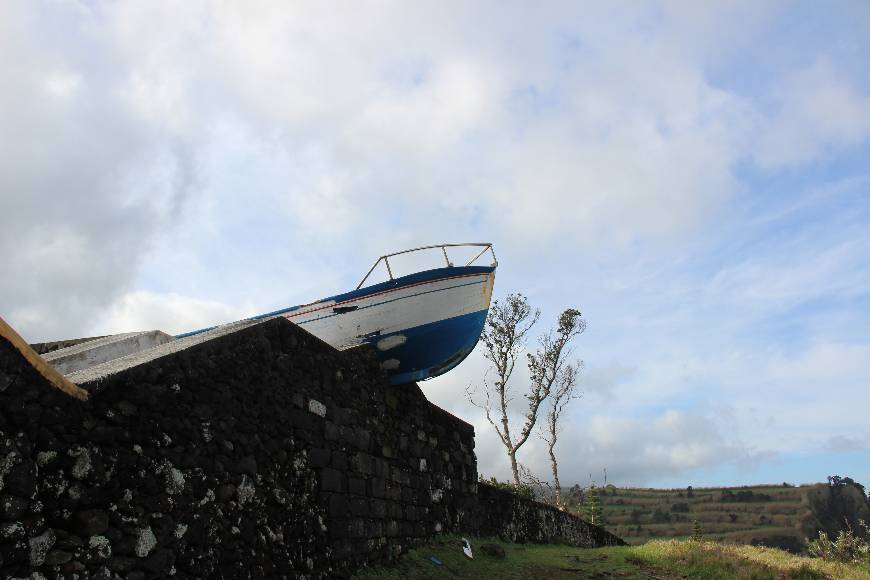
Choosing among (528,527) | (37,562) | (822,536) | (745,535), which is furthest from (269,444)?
(745,535)

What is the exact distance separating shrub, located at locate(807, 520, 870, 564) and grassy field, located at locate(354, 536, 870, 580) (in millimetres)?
1065

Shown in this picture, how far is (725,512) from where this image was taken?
5988 cm

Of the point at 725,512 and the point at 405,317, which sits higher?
the point at 405,317

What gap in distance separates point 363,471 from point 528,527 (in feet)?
20.7

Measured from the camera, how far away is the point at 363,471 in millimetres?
7344

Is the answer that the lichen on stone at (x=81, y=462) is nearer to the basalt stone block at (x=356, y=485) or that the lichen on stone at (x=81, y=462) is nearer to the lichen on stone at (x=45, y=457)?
the lichen on stone at (x=45, y=457)

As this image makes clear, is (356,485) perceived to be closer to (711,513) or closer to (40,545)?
(40,545)

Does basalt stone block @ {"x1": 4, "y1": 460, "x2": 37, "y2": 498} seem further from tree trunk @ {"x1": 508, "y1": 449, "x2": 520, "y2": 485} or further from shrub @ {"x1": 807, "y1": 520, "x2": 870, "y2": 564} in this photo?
tree trunk @ {"x1": 508, "y1": 449, "x2": 520, "y2": 485}

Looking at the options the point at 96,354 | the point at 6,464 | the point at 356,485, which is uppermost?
the point at 96,354

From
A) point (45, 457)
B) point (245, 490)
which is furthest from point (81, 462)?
point (245, 490)

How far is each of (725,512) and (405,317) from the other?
6091 centimetres

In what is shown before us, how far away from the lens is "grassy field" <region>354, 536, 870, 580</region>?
816 centimetres

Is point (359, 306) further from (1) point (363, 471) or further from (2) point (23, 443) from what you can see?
(2) point (23, 443)

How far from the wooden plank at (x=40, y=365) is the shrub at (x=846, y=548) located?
11.7 meters
